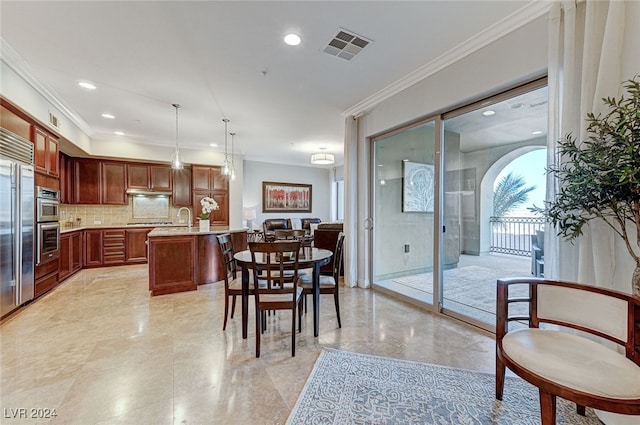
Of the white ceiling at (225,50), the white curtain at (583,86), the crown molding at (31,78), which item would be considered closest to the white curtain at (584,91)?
the white curtain at (583,86)

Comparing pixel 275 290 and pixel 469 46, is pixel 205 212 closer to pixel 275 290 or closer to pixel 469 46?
pixel 275 290

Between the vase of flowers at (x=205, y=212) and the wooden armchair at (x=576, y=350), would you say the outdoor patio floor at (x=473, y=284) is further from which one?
the vase of flowers at (x=205, y=212)

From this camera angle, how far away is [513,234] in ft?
11.0

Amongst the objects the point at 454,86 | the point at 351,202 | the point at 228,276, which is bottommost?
the point at 228,276

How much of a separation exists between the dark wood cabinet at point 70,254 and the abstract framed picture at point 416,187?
5740 millimetres

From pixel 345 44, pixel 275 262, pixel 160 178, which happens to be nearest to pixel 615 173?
pixel 275 262

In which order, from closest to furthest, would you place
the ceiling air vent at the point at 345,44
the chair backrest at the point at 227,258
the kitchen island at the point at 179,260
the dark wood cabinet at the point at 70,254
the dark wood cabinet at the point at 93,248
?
the ceiling air vent at the point at 345,44
the chair backrest at the point at 227,258
the kitchen island at the point at 179,260
the dark wood cabinet at the point at 70,254
the dark wood cabinet at the point at 93,248

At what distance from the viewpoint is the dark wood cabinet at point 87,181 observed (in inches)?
231

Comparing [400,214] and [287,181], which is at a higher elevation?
[287,181]

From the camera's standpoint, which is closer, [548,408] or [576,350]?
[548,408]

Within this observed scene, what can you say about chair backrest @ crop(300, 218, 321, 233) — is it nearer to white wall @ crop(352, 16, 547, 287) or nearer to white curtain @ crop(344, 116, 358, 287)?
white curtain @ crop(344, 116, 358, 287)

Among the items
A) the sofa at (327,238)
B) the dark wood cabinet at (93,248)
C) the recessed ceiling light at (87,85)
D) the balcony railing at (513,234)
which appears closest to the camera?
the balcony railing at (513,234)

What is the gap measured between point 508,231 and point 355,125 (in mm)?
2660

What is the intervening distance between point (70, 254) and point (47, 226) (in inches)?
58.1
